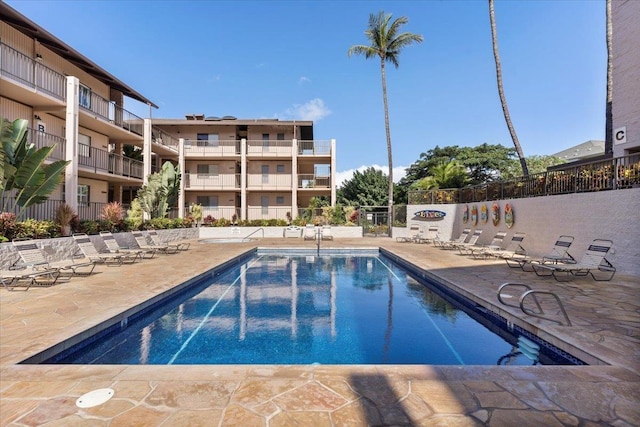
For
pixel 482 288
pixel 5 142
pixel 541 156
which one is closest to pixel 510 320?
pixel 482 288

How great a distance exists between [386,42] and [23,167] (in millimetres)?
24036

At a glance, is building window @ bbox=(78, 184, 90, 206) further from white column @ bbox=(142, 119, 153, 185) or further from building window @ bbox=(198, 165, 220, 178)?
building window @ bbox=(198, 165, 220, 178)

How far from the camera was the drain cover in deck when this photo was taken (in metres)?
2.81

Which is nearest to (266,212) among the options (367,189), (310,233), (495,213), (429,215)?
(310,233)

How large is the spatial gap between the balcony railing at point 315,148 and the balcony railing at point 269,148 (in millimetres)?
991

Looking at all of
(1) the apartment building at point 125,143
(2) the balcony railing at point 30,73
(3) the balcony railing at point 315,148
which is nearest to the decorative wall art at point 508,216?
(1) the apartment building at point 125,143

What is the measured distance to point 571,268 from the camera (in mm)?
7961

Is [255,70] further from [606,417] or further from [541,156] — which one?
[541,156]

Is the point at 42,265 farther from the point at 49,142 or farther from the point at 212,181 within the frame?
the point at 212,181

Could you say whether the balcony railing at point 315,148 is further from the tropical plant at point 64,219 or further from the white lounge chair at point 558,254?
the white lounge chair at point 558,254

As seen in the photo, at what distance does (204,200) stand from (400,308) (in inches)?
979

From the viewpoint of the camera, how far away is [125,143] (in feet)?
69.3

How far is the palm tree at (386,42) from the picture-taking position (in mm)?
24797

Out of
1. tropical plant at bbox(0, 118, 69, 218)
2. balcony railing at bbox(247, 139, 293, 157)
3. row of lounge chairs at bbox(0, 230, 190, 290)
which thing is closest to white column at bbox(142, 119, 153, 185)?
balcony railing at bbox(247, 139, 293, 157)
